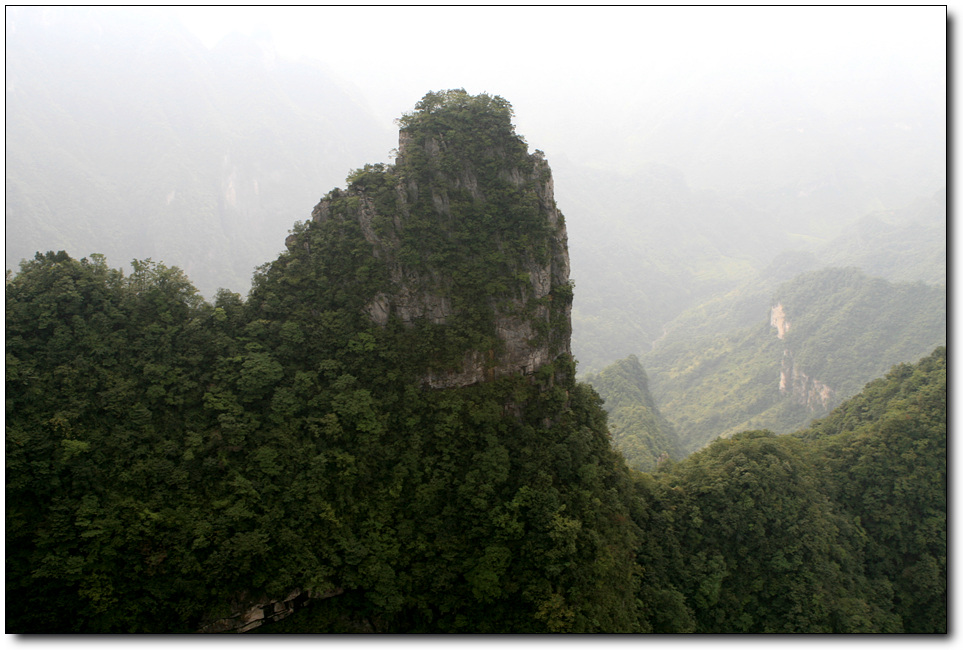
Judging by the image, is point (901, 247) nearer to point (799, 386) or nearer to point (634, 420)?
point (799, 386)

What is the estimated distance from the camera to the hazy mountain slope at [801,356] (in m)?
55.0

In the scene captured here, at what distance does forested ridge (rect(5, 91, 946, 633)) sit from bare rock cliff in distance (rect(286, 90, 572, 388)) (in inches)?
5.1

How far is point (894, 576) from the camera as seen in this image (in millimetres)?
23484

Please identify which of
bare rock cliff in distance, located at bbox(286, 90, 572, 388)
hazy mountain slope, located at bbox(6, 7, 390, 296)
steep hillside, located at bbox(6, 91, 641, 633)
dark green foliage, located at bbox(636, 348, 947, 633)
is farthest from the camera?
hazy mountain slope, located at bbox(6, 7, 390, 296)

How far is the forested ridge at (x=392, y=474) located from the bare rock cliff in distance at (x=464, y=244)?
129 millimetres

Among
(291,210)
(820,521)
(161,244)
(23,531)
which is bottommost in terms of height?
(820,521)

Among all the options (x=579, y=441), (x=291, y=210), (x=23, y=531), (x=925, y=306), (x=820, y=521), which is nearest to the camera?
(x=23, y=531)

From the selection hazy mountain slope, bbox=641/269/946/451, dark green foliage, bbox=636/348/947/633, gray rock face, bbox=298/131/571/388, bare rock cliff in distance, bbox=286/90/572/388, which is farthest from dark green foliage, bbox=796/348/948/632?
hazy mountain slope, bbox=641/269/946/451

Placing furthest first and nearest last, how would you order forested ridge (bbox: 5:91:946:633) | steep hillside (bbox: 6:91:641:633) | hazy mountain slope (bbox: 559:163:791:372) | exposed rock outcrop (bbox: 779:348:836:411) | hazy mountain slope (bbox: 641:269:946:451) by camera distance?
hazy mountain slope (bbox: 559:163:791:372)
hazy mountain slope (bbox: 641:269:946:451)
exposed rock outcrop (bbox: 779:348:836:411)
forested ridge (bbox: 5:91:946:633)
steep hillside (bbox: 6:91:641:633)

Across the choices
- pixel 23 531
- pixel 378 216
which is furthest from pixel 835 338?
pixel 23 531

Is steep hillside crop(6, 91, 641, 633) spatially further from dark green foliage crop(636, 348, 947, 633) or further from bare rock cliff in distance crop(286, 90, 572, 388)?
dark green foliage crop(636, 348, 947, 633)

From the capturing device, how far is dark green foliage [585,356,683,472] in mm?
41281

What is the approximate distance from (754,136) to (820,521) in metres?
196

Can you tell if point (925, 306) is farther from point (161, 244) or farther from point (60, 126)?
point (60, 126)
